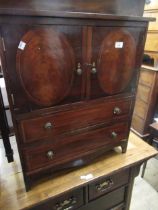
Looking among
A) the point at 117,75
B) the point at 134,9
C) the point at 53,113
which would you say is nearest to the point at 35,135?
the point at 53,113

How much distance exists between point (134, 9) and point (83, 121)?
64cm

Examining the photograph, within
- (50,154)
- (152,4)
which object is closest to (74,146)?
(50,154)

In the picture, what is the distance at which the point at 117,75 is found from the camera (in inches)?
36.1

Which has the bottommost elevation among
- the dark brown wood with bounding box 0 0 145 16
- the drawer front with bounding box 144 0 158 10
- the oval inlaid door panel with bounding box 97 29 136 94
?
the oval inlaid door panel with bounding box 97 29 136 94

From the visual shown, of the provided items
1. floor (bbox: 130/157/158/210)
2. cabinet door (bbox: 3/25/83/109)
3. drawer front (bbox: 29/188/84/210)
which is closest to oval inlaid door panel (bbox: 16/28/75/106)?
cabinet door (bbox: 3/25/83/109)

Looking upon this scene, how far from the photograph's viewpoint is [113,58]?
0.86 m

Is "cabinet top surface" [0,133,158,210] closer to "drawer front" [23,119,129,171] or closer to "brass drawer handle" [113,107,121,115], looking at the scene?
"drawer front" [23,119,129,171]

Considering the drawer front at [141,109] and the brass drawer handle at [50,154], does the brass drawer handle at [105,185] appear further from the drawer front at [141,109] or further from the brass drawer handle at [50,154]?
the drawer front at [141,109]

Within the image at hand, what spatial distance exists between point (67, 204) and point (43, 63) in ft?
2.72

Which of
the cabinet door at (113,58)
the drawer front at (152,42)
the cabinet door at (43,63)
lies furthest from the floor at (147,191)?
the drawer front at (152,42)

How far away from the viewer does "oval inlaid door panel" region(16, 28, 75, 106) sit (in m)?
0.68

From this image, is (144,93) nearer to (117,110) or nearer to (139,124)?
(139,124)

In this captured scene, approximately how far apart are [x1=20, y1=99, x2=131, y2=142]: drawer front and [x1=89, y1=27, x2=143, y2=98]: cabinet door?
0.08m

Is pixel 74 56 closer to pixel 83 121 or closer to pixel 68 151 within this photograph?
pixel 83 121
